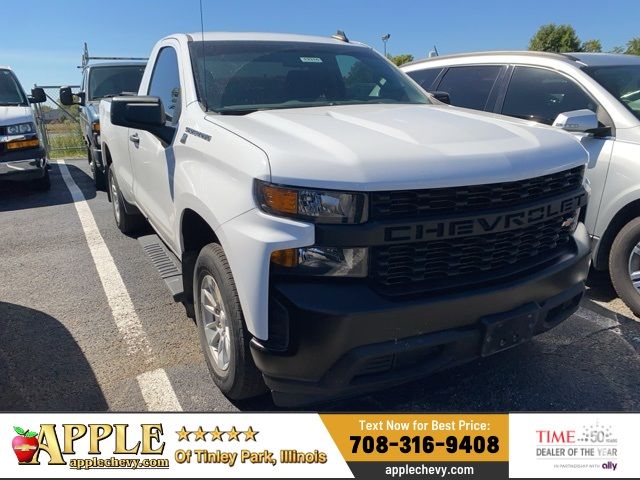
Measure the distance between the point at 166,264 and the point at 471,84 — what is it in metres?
3.43

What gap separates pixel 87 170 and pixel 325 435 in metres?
10.5

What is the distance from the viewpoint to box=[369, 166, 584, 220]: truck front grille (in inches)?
81.1

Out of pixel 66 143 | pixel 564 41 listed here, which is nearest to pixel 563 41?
pixel 564 41

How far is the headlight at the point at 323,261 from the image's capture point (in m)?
2.05

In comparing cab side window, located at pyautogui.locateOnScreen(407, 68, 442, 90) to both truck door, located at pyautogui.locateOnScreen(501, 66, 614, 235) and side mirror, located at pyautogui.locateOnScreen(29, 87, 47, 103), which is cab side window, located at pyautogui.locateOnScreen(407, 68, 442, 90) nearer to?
truck door, located at pyautogui.locateOnScreen(501, 66, 614, 235)

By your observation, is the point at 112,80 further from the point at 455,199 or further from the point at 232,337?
the point at 455,199

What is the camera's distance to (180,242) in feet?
9.95

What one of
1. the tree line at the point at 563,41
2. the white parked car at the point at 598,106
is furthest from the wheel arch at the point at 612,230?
the tree line at the point at 563,41

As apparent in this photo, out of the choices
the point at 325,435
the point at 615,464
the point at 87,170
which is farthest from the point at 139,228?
the point at 87,170

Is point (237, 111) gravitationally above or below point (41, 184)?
above

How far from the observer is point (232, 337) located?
235 cm

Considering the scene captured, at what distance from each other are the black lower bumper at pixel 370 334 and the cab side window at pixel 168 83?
1731mm

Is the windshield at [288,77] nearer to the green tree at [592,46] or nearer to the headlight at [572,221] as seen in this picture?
the headlight at [572,221]

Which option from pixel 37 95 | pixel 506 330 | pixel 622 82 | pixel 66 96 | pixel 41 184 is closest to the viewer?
pixel 506 330
